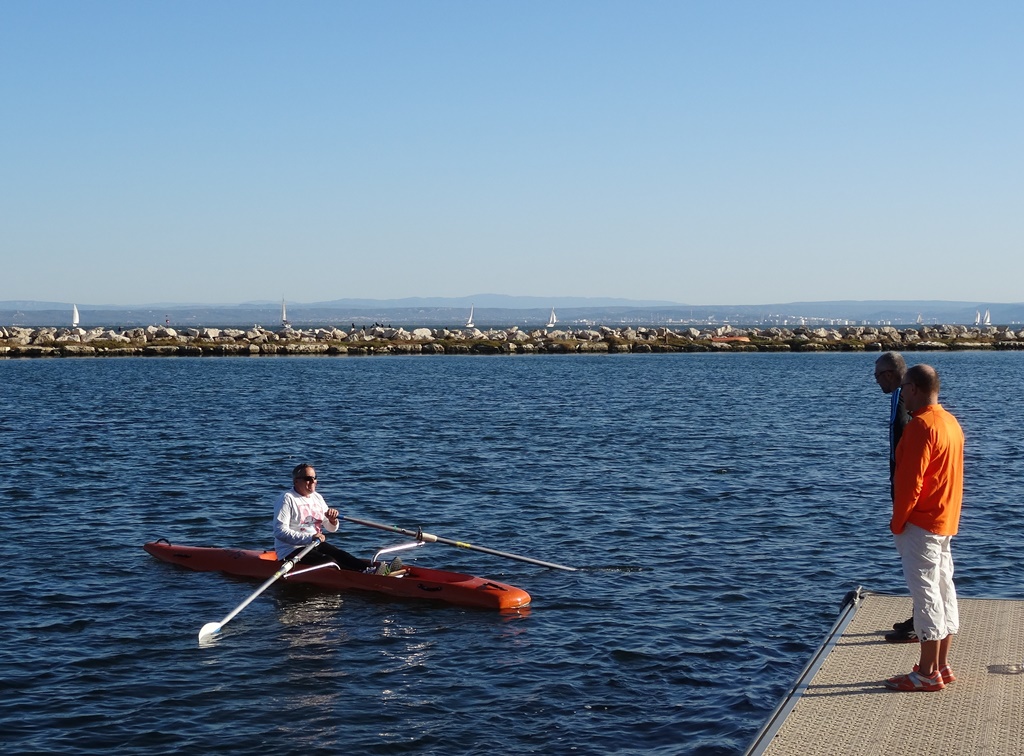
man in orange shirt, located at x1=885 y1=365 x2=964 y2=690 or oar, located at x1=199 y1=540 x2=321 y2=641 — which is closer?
man in orange shirt, located at x1=885 y1=365 x2=964 y2=690

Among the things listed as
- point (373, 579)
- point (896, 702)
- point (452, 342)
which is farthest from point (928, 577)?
point (452, 342)

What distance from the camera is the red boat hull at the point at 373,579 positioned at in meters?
14.5

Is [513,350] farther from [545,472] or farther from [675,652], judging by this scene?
[675,652]

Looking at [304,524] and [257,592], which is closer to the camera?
[257,592]

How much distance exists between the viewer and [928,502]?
8328mm

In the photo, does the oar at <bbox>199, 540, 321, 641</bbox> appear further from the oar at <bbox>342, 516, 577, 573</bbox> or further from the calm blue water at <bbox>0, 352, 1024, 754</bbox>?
the oar at <bbox>342, 516, 577, 573</bbox>

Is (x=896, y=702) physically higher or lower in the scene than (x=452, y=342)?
lower

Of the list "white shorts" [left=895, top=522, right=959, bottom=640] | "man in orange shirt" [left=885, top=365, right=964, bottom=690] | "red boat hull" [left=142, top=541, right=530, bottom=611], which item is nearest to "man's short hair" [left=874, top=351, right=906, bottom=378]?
"man in orange shirt" [left=885, top=365, right=964, bottom=690]

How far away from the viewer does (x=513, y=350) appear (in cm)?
10775

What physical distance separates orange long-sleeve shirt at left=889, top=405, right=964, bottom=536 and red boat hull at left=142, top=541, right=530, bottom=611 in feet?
23.1

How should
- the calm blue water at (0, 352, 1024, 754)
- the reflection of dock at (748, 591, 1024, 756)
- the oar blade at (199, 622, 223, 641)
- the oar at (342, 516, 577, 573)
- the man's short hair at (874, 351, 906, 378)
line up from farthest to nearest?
the oar at (342, 516, 577, 573) < the oar blade at (199, 622, 223, 641) < the calm blue water at (0, 352, 1024, 754) < the man's short hair at (874, 351, 906, 378) < the reflection of dock at (748, 591, 1024, 756)

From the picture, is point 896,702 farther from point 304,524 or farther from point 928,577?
point 304,524

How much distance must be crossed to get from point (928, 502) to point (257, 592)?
348 inches

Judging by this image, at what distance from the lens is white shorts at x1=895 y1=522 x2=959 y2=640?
8.43 m
